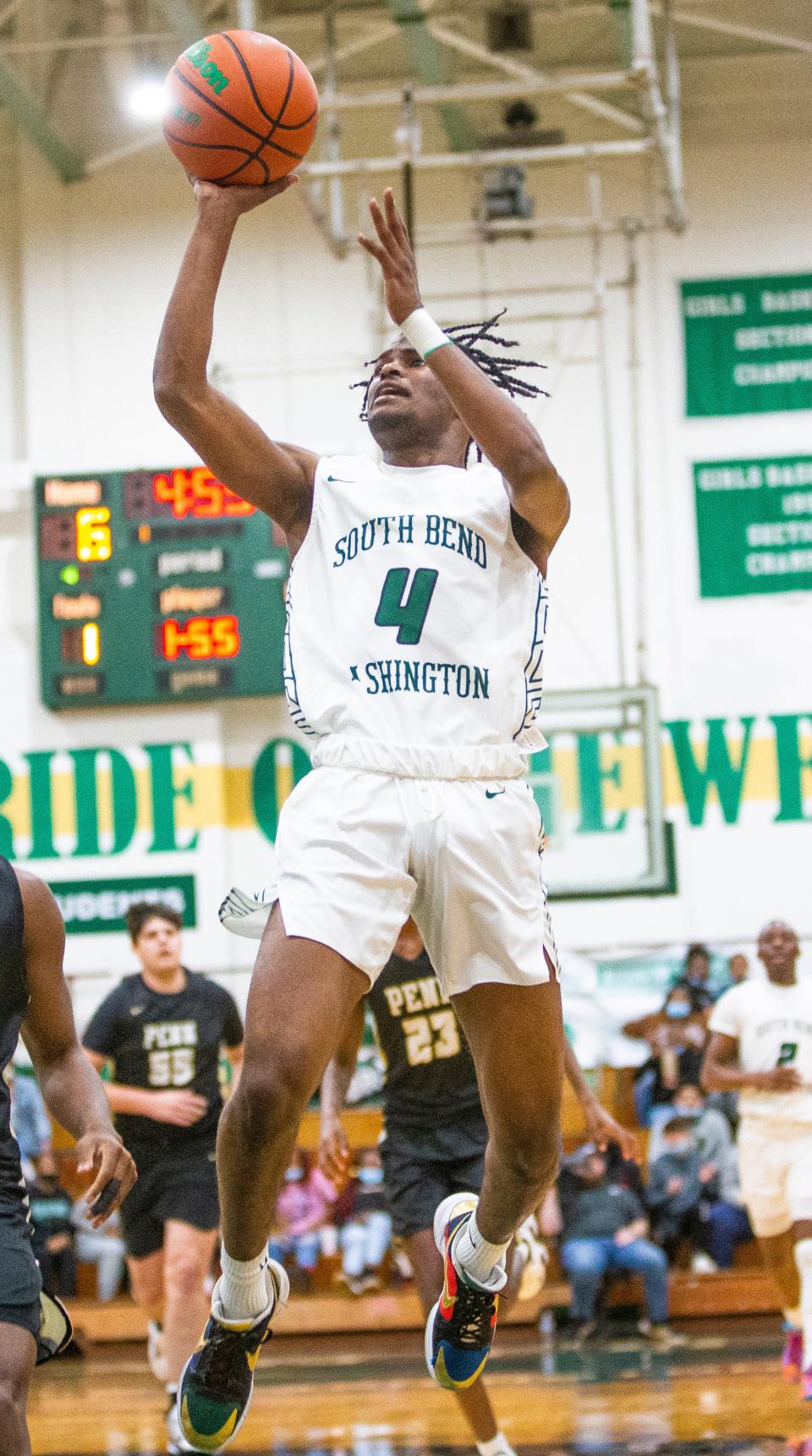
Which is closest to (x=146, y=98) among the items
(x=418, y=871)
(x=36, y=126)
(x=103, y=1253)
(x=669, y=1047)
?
(x=36, y=126)

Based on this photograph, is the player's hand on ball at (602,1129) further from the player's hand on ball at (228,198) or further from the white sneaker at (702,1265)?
the white sneaker at (702,1265)

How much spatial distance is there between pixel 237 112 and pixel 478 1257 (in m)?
2.83

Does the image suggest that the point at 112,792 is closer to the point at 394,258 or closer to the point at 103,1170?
the point at 394,258

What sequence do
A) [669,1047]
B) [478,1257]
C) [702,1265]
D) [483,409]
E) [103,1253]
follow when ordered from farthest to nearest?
[669,1047] < [103,1253] < [702,1265] < [478,1257] < [483,409]

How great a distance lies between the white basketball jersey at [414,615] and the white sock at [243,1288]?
119cm

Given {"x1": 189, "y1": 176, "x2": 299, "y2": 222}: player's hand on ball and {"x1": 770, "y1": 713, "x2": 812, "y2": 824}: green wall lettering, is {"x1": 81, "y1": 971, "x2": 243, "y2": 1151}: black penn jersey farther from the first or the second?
{"x1": 770, "y1": 713, "x2": 812, "y2": 824}: green wall lettering

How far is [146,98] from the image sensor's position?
1382 cm

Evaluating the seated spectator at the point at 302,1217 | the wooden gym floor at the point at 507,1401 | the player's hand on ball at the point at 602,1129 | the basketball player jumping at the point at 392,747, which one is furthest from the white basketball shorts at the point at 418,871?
the seated spectator at the point at 302,1217

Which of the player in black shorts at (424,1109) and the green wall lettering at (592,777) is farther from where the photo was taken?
the green wall lettering at (592,777)

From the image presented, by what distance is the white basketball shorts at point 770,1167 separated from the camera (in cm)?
880

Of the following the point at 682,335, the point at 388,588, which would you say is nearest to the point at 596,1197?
the point at 682,335

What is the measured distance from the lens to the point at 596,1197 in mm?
11438

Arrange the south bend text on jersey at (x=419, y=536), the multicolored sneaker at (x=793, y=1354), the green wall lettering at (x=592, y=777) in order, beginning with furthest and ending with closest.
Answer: the green wall lettering at (x=592, y=777) < the multicolored sneaker at (x=793, y=1354) < the south bend text on jersey at (x=419, y=536)

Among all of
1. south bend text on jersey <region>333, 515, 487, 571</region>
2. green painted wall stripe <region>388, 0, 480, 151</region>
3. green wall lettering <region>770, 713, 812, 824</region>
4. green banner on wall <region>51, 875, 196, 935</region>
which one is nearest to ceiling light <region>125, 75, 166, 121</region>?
green painted wall stripe <region>388, 0, 480, 151</region>
